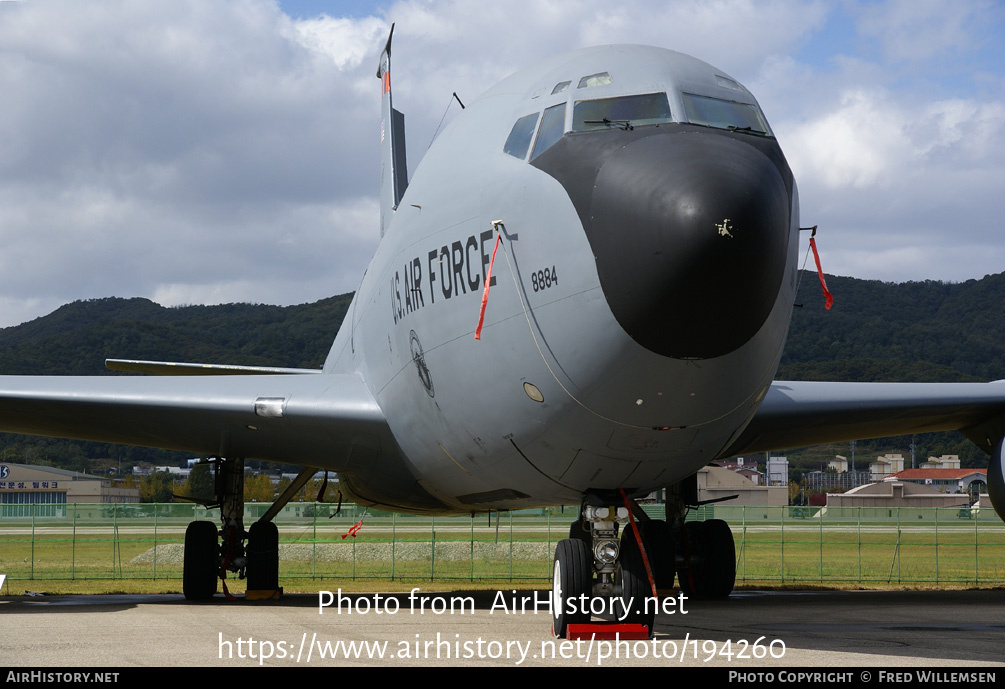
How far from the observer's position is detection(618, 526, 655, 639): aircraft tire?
931cm

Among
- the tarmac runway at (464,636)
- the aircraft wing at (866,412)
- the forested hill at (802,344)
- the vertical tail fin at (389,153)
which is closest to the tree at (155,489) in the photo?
the forested hill at (802,344)

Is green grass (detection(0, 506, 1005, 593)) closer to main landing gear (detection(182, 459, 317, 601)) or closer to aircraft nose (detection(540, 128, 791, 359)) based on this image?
main landing gear (detection(182, 459, 317, 601))

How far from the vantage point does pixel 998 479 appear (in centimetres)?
1471

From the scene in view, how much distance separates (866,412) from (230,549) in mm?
9283

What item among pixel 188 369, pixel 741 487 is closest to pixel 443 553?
pixel 188 369

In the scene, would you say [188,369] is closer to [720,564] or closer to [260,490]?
[720,564]

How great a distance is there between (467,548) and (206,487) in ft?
197

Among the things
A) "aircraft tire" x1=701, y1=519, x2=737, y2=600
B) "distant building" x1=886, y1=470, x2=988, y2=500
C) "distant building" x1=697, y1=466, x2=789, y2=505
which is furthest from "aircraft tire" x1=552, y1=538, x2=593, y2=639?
"distant building" x1=886, y1=470, x2=988, y2=500

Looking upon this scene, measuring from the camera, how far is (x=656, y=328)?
7.58 m

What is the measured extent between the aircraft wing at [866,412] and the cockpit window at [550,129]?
6.14 m

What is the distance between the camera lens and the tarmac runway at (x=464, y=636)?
832 cm

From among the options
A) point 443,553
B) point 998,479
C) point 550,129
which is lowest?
point 443,553

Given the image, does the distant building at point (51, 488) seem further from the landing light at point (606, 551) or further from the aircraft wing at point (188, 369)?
the landing light at point (606, 551)

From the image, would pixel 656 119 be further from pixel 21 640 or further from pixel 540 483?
pixel 21 640
